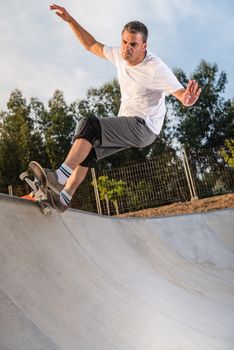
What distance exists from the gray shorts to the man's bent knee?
5 cm

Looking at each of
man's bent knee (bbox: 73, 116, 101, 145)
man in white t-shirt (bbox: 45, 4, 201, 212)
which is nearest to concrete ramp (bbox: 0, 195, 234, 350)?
man in white t-shirt (bbox: 45, 4, 201, 212)

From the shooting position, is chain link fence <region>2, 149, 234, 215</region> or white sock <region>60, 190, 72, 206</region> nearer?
white sock <region>60, 190, 72, 206</region>

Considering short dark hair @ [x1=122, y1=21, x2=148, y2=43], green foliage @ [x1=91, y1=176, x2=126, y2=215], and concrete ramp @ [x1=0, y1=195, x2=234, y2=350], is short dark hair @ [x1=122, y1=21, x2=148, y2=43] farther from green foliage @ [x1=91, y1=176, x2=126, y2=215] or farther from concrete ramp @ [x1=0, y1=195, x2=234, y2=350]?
green foliage @ [x1=91, y1=176, x2=126, y2=215]

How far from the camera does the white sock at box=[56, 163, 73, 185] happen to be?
3443 mm

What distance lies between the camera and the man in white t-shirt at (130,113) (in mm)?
3537

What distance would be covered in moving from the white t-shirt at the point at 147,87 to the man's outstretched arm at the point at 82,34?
429mm

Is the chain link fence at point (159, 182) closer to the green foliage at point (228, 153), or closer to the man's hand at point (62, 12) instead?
the green foliage at point (228, 153)

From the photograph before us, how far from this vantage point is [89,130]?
3.55m

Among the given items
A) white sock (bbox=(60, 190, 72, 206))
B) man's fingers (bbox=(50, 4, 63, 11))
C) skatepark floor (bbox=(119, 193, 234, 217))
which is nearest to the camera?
white sock (bbox=(60, 190, 72, 206))

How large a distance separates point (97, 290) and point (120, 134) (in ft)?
4.76

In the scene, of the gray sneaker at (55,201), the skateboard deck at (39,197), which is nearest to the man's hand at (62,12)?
the skateboard deck at (39,197)

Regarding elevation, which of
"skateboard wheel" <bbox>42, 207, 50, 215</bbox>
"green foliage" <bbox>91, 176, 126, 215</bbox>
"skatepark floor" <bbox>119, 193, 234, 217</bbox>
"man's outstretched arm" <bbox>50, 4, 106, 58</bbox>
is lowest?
"skatepark floor" <bbox>119, 193, 234, 217</bbox>

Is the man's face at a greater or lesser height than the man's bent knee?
greater

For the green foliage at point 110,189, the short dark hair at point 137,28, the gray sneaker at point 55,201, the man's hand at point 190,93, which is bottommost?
Answer: the green foliage at point 110,189
